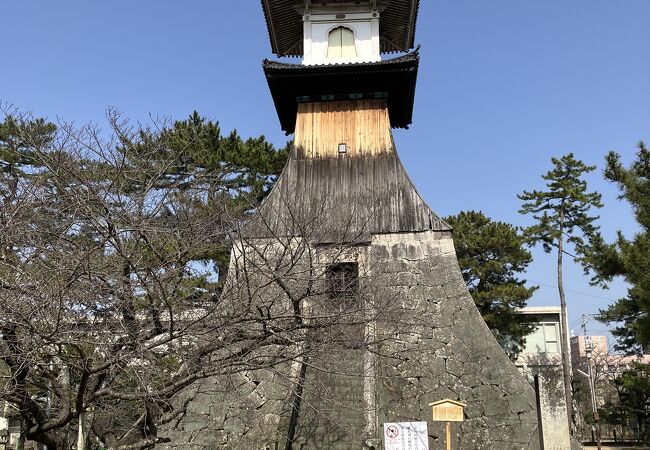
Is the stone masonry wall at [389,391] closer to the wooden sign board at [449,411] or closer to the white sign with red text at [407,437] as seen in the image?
the white sign with red text at [407,437]

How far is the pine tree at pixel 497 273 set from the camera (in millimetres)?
18875

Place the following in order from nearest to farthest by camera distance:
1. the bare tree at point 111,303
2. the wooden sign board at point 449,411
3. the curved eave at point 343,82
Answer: the bare tree at point 111,303 → the wooden sign board at point 449,411 → the curved eave at point 343,82

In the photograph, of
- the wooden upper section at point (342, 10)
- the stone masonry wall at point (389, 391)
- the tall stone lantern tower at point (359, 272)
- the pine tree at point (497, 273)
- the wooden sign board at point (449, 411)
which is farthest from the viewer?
the pine tree at point (497, 273)

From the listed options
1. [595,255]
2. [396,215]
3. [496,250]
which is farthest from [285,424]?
[496,250]

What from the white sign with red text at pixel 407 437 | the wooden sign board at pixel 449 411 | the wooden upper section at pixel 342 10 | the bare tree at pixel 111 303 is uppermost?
the wooden upper section at pixel 342 10

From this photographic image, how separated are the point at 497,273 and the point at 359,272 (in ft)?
36.3

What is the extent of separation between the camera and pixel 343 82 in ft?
40.0

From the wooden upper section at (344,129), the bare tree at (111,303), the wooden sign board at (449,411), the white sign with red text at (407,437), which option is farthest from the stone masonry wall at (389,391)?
the wooden upper section at (344,129)

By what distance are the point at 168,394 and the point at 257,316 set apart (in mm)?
1049

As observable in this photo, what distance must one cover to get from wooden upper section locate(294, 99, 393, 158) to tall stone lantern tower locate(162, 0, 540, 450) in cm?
3

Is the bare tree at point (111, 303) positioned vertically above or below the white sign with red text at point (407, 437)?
above

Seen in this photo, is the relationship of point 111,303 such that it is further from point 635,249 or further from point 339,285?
point 635,249

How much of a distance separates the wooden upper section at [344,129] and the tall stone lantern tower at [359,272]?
0.03m

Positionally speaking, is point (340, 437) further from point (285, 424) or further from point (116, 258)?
point (116, 258)
